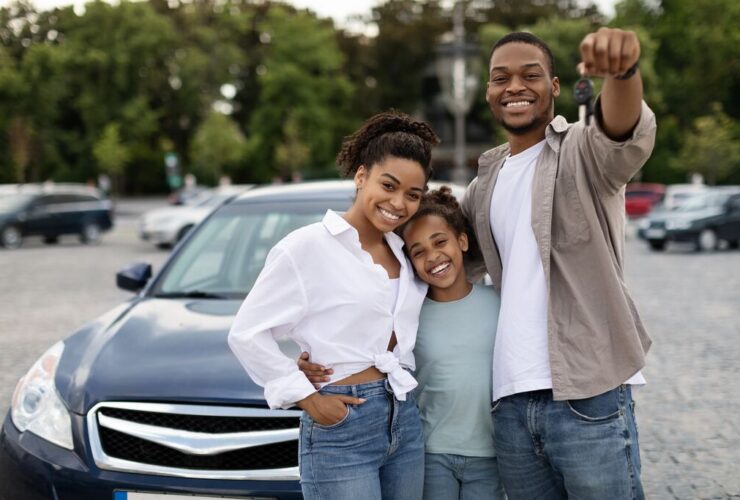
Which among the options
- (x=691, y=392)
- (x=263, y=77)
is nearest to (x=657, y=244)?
(x=691, y=392)

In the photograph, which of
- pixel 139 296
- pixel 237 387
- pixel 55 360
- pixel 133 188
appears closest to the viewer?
pixel 237 387

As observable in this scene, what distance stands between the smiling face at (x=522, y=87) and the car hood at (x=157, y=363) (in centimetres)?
135

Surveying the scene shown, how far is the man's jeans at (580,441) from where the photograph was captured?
6.88 ft

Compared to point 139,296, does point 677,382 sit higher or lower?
lower

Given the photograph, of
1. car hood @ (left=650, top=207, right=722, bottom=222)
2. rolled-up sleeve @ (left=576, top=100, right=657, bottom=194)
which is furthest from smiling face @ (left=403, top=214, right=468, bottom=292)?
car hood @ (left=650, top=207, right=722, bottom=222)

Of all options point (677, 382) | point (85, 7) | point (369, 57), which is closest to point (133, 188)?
point (85, 7)

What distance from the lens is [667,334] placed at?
348 inches

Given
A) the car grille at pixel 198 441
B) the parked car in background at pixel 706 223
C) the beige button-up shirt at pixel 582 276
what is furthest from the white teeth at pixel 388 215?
the parked car in background at pixel 706 223

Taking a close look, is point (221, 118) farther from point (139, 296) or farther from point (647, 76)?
point (139, 296)

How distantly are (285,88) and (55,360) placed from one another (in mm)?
47472

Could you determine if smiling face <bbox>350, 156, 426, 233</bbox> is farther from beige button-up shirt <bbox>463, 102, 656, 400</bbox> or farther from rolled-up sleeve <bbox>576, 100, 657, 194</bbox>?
rolled-up sleeve <bbox>576, 100, 657, 194</bbox>

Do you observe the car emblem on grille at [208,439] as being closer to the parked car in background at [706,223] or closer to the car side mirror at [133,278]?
the car side mirror at [133,278]

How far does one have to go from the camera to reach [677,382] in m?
6.63

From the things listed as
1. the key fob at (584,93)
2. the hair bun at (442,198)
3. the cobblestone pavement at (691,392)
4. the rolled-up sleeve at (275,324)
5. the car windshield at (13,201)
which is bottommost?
the car windshield at (13,201)
